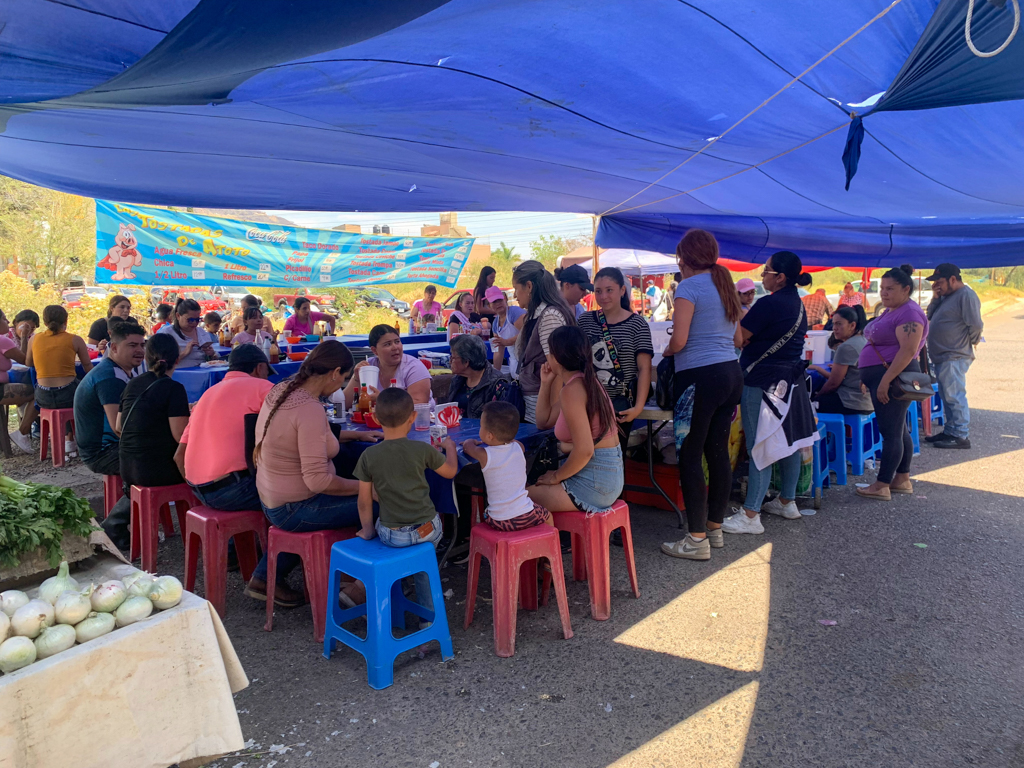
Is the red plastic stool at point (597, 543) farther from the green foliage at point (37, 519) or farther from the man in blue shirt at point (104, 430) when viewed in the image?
the man in blue shirt at point (104, 430)

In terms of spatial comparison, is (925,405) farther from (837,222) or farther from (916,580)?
(916,580)

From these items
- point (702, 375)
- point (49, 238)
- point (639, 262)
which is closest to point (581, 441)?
point (702, 375)

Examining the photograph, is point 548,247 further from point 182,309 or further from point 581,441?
point 581,441

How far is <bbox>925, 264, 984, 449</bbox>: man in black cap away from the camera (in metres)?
7.11

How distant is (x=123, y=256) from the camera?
8.87 metres

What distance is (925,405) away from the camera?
306 inches

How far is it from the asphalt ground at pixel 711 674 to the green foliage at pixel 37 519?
100cm

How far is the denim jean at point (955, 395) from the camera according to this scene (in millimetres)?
7129

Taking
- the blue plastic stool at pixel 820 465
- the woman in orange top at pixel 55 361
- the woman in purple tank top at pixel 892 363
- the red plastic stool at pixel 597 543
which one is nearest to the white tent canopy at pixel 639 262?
the blue plastic stool at pixel 820 465

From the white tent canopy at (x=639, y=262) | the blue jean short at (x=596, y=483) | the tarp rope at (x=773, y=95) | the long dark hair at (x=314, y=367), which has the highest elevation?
the white tent canopy at (x=639, y=262)

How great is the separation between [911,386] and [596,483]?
3021 mm

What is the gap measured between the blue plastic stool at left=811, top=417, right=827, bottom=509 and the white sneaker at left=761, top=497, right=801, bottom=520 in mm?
258

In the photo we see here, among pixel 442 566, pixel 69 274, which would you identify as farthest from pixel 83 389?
pixel 69 274

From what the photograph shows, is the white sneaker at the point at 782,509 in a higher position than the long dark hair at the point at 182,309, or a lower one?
lower
